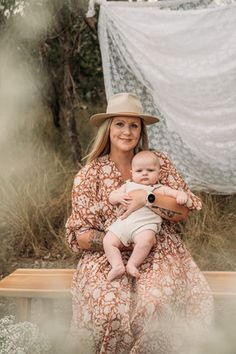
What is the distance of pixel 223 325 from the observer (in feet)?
11.7

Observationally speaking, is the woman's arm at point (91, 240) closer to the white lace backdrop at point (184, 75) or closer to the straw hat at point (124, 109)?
the straw hat at point (124, 109)

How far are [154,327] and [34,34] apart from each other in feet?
12.1

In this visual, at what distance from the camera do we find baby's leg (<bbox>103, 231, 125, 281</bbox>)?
267cm

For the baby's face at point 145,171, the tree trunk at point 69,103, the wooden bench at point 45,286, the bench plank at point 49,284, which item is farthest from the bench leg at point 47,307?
the tree trunk at point 69,103

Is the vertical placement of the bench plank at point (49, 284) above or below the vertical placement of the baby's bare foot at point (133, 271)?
below

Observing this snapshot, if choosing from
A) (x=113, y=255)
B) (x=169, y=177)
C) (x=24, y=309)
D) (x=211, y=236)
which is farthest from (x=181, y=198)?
(x=211, y=236)

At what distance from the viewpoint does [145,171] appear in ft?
9.27

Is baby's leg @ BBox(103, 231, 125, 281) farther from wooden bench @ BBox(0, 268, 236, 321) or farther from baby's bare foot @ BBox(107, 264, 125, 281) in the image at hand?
wooden bench @ BBox(0, 268, 236, 321)

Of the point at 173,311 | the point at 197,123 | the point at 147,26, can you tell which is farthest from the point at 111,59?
the point at 173,311

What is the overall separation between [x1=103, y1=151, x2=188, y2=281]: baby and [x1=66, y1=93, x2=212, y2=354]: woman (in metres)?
0.05

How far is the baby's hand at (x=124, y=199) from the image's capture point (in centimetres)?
A: 278

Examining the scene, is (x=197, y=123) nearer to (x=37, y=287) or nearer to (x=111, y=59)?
(x=111, y=59)

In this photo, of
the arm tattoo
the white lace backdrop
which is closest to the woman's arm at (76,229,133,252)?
the arm tattoo

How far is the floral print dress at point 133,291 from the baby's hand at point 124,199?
13cm
